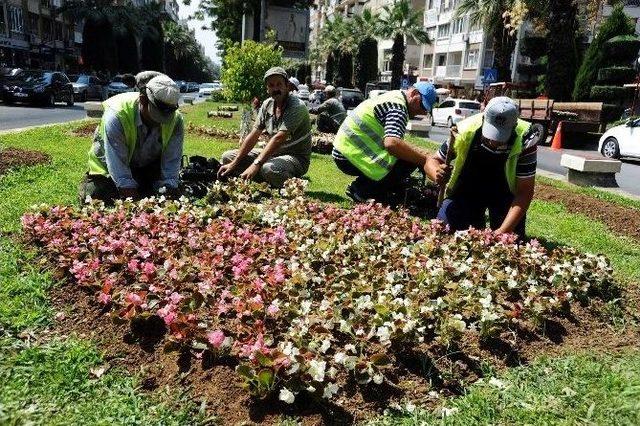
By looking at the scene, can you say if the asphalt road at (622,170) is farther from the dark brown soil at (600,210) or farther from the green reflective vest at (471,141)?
the green reflective vest at (471,141)

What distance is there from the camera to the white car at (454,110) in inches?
1163

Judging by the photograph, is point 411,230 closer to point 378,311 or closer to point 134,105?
point 378,311

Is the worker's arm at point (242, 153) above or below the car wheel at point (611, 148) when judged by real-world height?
above

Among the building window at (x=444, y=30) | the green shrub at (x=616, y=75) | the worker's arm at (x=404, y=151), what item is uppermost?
the building window at (x=444, y=30)

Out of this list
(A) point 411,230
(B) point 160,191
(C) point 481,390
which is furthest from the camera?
(B) point 160,191

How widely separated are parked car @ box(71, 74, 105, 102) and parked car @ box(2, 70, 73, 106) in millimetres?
4504

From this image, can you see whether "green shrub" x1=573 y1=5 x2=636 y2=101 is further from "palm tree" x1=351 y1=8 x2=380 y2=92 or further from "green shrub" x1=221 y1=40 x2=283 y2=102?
"palm tree" x1=351 y1=8 x2=380 y2=92

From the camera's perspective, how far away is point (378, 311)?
319 centimetres

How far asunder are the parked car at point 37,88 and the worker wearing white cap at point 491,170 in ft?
77.1

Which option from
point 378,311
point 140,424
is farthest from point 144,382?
point 378,311

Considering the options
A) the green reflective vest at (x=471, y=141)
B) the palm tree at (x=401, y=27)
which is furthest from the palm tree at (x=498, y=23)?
the green reflective vest at (x=471, y=141)

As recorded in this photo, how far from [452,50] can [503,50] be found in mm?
25962

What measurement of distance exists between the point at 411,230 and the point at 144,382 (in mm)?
2851

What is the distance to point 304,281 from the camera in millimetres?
3643
